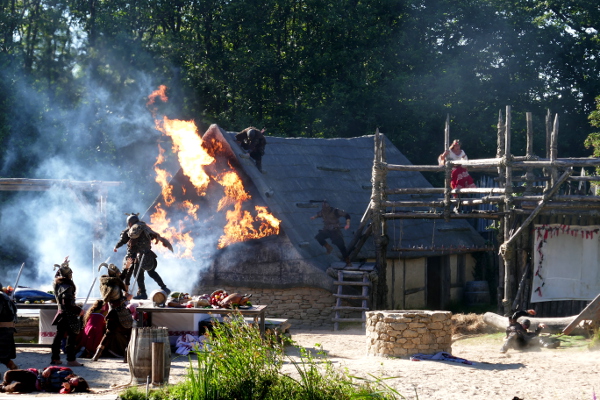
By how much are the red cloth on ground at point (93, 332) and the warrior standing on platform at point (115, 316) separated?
32cm

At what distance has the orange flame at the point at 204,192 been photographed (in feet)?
58.3

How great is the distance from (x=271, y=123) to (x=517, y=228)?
1696 cm

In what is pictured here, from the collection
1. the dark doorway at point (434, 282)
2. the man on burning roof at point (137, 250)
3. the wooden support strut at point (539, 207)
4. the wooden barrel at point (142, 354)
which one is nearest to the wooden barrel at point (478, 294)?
the dark doorway at point (434, 282)

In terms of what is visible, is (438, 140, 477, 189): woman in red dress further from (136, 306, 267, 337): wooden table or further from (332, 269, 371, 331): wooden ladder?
(136, 306, 267, 337): wooden table

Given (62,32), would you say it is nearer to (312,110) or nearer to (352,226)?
(312,110)

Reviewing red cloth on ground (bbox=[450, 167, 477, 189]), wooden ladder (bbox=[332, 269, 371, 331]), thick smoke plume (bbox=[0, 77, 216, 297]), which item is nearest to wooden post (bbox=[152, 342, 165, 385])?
wooden ladder (bbox=[332, 269, 371, 331])

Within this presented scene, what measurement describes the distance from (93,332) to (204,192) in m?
6.32

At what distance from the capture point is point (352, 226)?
1969 cm

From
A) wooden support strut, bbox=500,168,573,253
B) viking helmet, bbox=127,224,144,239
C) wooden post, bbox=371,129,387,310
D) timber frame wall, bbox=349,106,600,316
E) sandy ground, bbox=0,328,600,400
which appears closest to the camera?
sandy ground, bbox=0,328,600,400

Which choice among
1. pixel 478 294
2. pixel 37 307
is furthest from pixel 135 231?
pixel 478 294

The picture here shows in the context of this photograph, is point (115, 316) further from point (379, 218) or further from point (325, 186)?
point (325, 186)

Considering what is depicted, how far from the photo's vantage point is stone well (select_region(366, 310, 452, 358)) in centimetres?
1220

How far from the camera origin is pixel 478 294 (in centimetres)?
2097

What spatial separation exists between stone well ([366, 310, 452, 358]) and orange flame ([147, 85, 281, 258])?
563 cm
